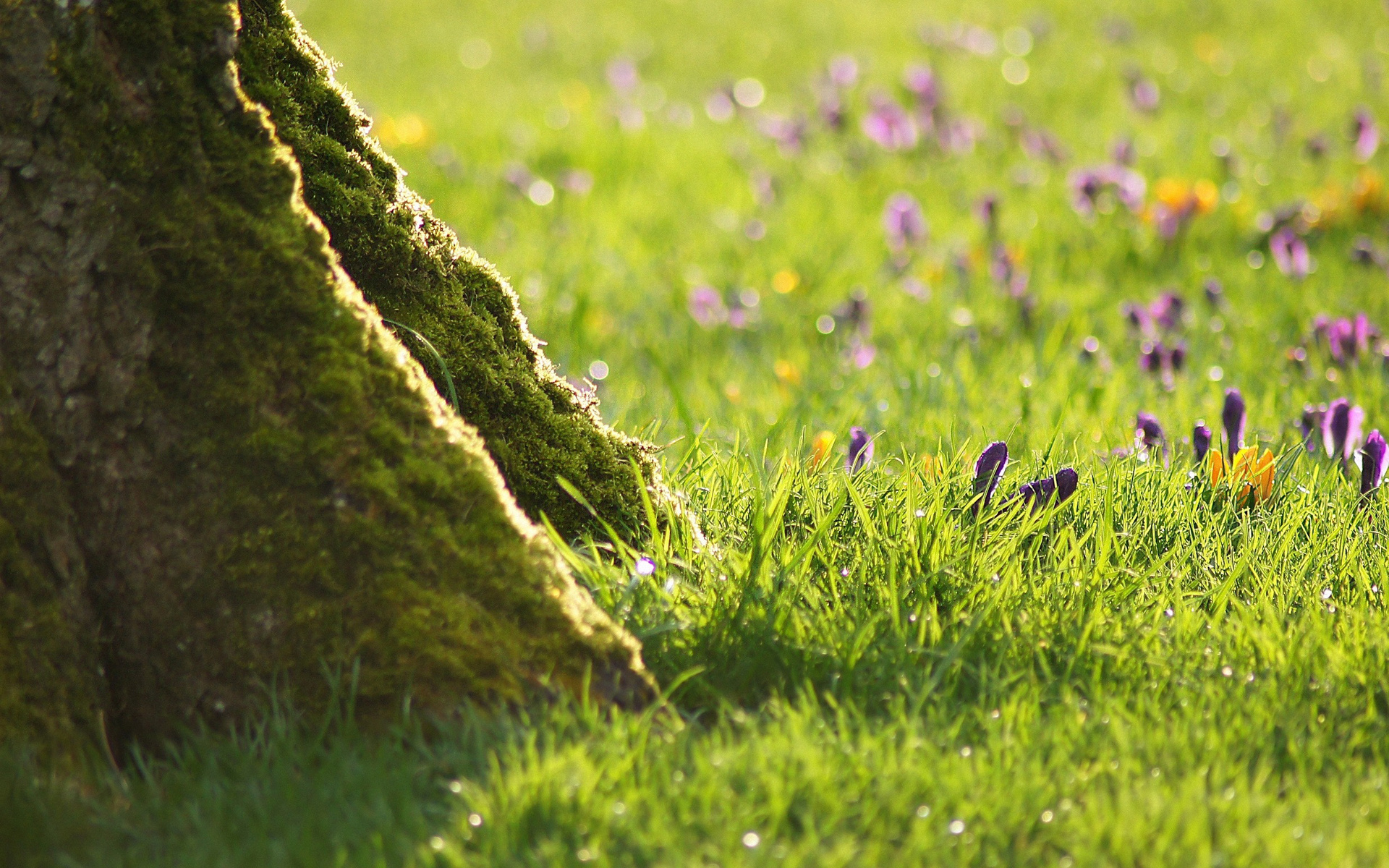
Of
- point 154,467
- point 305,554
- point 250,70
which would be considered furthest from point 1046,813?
point 250,70

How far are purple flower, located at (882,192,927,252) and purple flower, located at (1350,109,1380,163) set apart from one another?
9.63 feet

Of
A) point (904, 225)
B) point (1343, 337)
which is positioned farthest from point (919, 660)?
point (904, 225)

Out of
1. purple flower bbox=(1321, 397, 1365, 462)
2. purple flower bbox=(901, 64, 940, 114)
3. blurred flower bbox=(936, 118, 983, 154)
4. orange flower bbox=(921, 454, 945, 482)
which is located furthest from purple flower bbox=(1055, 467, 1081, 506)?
purple flower bbox=(901, 64, 940, 114)

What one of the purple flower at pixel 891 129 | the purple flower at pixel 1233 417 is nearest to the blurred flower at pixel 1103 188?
the purple flower at pixel 891 129

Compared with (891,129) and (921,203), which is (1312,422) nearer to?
(921,203)

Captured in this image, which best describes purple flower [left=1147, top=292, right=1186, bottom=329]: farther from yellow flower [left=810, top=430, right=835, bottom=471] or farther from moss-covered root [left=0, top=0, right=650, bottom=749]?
moss-covered root [left=0, top=0, right=650, bottom=749]

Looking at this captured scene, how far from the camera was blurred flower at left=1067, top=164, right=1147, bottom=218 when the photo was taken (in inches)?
250

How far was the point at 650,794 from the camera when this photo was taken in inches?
73.7

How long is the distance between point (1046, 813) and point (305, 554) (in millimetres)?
1284

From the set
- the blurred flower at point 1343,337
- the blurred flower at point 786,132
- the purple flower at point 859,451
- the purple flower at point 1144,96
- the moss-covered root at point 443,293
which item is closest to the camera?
the moss-covered root at point 443,293

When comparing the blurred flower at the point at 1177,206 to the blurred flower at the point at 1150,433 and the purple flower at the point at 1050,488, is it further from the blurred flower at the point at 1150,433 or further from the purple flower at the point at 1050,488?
the purple flower at the point at 1050,488

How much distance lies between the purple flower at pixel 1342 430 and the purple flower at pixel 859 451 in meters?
1.32

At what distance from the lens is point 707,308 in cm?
551

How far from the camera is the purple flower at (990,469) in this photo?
271 centimetres
